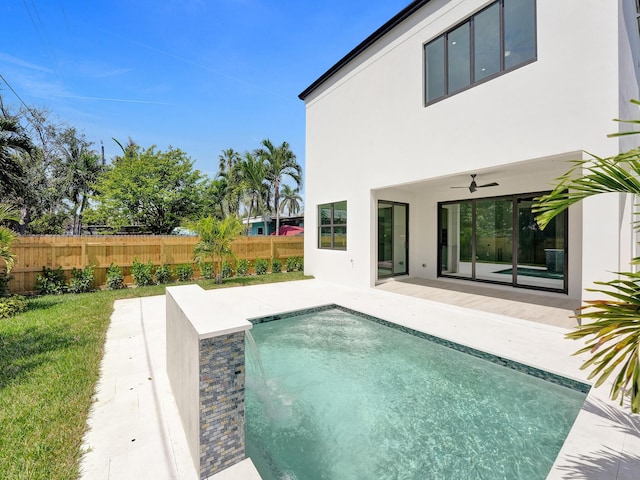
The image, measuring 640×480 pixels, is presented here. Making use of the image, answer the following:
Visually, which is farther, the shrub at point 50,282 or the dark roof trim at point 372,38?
the shrub at point 50,282

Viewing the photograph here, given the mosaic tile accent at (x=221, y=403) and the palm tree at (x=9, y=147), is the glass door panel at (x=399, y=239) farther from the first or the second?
the palm tree at (x=9, y=147)

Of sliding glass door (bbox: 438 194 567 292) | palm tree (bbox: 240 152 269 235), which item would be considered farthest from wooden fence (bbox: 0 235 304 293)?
palm tree (bbox: 240 152 269 235)

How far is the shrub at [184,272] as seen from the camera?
10727 mm

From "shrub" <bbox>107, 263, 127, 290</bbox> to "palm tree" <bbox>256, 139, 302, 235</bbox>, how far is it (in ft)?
47.5

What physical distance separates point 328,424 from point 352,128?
8.41 m

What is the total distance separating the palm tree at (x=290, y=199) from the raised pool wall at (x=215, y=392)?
2958 cm

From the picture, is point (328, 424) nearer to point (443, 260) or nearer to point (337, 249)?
point (337, 249)

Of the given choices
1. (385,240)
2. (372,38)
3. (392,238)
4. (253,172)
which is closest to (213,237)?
(385,240)

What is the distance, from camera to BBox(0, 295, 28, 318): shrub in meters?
6.34

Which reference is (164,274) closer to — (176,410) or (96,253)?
(96,253)

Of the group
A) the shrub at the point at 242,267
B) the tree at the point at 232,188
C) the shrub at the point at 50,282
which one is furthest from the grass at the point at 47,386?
the tree at the point at 232,188

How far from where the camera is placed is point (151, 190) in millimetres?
17406

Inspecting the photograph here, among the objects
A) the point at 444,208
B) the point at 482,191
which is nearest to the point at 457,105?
the point at 482,191

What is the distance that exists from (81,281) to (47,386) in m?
7.01
